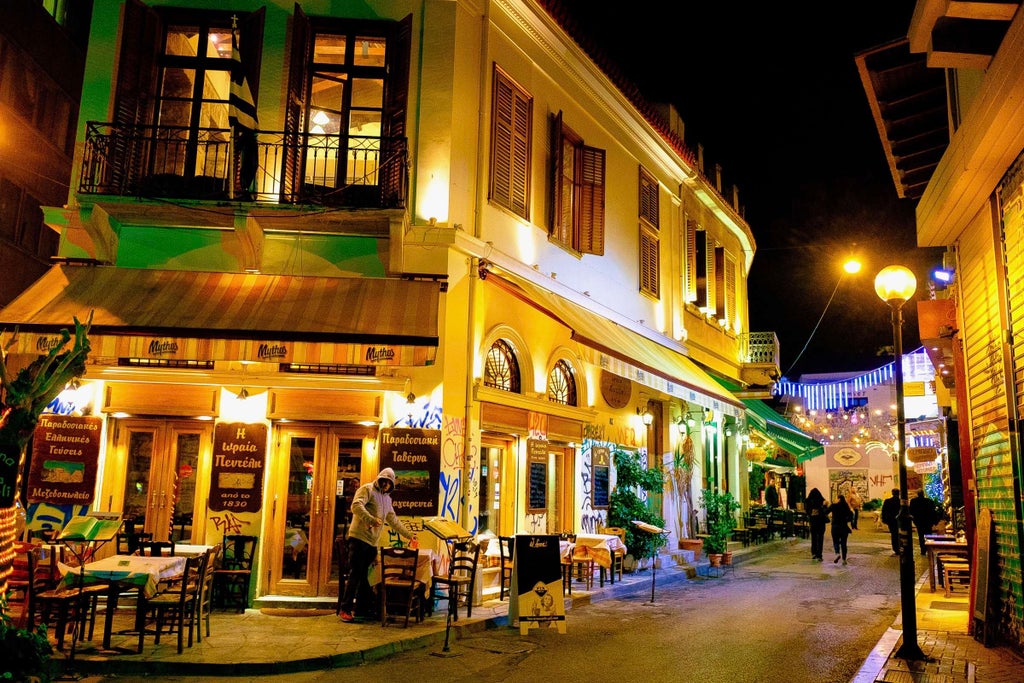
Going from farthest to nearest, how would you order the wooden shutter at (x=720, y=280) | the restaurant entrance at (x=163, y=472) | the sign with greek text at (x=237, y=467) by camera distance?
1. the wooden shutter at (x=720, y=280)
2. the restaurant entrance at (x=163, y=472)
3. the sign with greek text at (x=237, y=467)

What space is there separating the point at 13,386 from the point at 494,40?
950 cm

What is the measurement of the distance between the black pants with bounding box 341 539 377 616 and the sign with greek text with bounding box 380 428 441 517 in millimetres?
965

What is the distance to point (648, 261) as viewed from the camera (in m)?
18.5

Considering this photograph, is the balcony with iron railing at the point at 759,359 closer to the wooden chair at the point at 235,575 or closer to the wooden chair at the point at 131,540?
the wooden chair at the point at 235,575

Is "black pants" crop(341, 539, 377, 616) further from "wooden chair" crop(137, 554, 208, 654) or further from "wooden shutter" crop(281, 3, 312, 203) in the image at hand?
"wooden shutter" crop(281, 3, 312, 203)

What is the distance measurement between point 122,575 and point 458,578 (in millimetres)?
3920

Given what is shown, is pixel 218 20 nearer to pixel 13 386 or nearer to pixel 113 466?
pixel 113 466

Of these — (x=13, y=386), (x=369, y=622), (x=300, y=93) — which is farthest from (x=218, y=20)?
(x=369, y=622)

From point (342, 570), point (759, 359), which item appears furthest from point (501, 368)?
point (759, 359)

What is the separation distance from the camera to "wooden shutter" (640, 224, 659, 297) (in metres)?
18.1

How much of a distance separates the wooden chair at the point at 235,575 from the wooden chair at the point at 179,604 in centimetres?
126

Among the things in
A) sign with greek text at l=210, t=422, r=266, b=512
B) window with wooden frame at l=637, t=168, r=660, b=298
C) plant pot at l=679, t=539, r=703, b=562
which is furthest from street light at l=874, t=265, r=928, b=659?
plant pot at l=679, t=539, r=703, b=562

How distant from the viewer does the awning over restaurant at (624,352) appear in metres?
12.3

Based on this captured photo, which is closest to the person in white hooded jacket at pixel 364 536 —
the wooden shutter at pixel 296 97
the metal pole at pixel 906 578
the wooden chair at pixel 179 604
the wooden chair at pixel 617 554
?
the wooden chair at pixel 179 604
